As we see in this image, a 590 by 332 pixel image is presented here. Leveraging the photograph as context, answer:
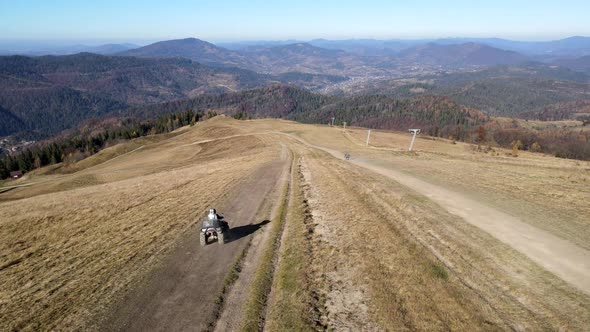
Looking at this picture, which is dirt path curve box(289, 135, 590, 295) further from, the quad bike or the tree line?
the tree line

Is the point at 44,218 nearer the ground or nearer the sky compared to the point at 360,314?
nearer the ground

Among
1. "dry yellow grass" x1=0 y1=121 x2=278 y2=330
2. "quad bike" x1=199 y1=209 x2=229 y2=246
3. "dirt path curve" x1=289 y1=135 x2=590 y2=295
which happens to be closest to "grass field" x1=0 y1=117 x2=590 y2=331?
"dry yellow grass" x1=0 y1=121 x2=278 y2=330

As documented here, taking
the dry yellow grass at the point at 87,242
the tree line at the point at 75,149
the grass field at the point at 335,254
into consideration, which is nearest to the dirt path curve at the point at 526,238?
the grass field at the point at 335,254

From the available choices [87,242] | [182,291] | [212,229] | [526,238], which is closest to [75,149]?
[87,242]

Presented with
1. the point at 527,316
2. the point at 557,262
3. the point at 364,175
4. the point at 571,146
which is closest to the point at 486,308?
the point at 527,316

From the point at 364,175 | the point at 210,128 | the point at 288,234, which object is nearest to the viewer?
the point at 288,234

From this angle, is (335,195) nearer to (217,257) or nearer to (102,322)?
(217,257)

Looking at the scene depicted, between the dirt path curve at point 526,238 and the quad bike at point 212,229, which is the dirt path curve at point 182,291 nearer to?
the quad bike at point 212,229
